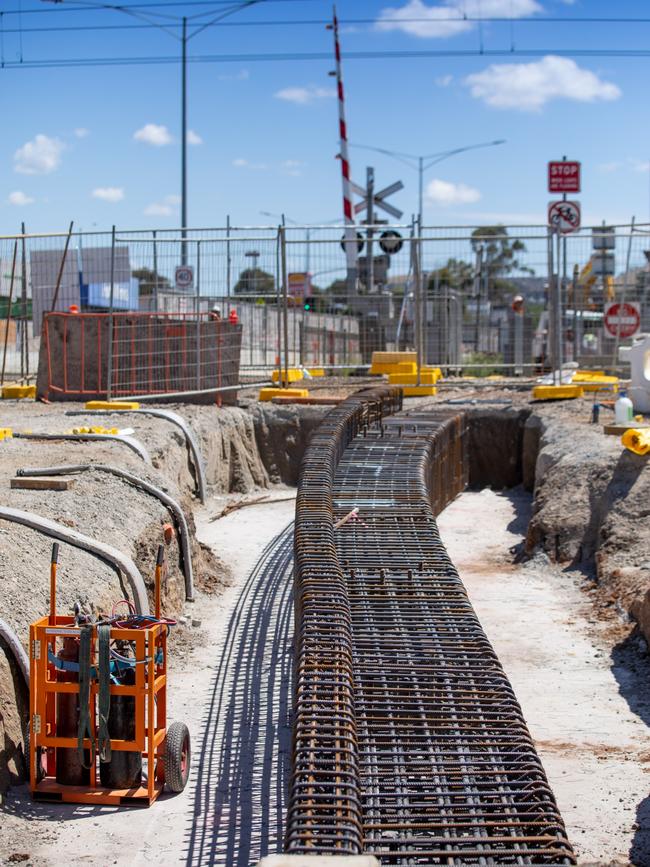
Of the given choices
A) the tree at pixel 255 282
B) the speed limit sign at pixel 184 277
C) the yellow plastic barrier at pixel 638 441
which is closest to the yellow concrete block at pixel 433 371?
the tree at pixel 255 282

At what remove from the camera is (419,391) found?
1780cm

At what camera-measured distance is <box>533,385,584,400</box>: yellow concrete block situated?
16.9 metres

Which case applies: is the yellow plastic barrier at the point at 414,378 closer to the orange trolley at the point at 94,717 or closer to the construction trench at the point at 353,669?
the construction trench at the point at 353,669

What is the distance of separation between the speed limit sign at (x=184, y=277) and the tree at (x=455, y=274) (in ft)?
14.2

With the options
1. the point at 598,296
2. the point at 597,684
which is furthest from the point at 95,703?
the point at 598,296

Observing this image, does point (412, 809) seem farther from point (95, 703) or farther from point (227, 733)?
point (227, 733)

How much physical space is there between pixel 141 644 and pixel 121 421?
8.27 meters

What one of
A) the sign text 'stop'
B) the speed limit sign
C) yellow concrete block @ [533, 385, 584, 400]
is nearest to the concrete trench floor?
yellow concrete block @ [533, 385, 584, 400]

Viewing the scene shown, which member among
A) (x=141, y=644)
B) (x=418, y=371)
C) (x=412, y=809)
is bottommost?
(x=412, y=809)

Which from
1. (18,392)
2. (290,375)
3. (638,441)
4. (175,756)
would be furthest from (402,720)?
(290,375)

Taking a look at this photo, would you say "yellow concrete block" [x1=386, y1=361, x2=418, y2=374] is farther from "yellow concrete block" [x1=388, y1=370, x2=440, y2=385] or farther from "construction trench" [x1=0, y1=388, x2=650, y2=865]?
"construction trench" [x1=0, y1=388, x2=650, y2=865]

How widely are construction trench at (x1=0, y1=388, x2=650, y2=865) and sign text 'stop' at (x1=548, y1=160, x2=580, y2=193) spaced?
10.3 metres

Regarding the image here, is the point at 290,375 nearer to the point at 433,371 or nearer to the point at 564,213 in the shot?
the point at 433,371

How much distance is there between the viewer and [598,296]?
2055cm
